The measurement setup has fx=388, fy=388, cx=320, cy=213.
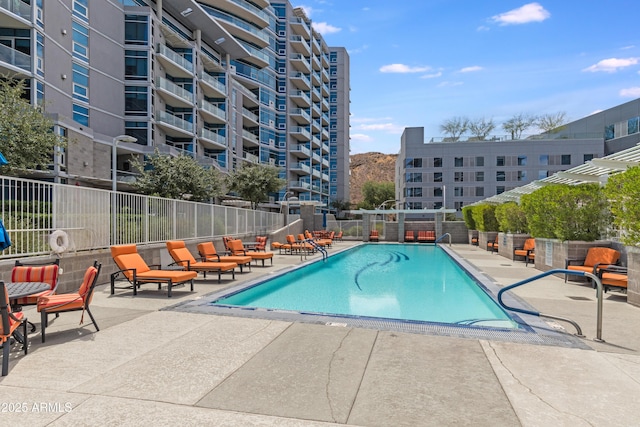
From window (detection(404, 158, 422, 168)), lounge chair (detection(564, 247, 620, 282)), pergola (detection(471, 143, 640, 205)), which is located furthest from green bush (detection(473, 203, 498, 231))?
window (detection(404, 158, 422, 168))

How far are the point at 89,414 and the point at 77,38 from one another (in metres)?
30.9

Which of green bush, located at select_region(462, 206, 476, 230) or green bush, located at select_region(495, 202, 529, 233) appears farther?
green bush, located at select_region(462, 206, 476, 230)

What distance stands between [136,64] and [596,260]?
108 feet

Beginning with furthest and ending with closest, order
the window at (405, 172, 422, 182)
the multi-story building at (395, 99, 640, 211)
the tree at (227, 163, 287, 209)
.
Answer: the window at (405, 172, 422, 182), the multi-story building at (395, 99, 640, 211), the tree at (227, 163, 287, 209)

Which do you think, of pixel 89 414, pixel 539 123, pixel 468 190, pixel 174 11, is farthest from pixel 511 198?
pixel 539 123

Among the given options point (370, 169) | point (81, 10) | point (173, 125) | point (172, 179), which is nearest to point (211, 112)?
point (173, 125)

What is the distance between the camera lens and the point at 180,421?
314cm

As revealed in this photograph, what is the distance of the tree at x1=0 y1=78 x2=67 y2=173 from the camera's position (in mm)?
13062

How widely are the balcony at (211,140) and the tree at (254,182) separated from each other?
28.4ft

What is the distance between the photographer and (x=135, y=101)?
1219 inches

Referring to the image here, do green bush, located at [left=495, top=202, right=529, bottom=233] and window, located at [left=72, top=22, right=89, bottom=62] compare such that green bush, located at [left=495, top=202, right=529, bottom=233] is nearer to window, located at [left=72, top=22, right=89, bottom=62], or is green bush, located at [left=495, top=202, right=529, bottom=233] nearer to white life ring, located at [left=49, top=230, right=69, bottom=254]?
white life ring, located at [left=49, top=230, right=69, bottom=254]

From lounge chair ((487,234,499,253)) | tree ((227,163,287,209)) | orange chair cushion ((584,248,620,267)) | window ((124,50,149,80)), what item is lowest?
lounge chair ((487,234,499,253))

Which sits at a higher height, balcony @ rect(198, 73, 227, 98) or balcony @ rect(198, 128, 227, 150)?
balcony @ rect(198, 73, 227, 98)

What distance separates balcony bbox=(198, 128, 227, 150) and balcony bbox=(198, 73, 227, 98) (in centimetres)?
439
